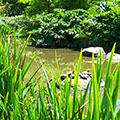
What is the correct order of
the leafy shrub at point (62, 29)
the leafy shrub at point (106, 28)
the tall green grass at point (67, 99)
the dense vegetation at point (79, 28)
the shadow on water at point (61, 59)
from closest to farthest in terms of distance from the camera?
the tall green grass at point (67, 99) → the shadow on water at point (61, 59) → the leafy shrub at point (106, 28) → the dense vegetation at point (79, 28) → the leafy shrub at point (62, 29)

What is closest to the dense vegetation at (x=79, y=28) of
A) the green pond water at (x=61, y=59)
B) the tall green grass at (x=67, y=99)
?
the green pond water at (x=61, y=59)

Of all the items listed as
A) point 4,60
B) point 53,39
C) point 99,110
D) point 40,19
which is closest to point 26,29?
point 40,19

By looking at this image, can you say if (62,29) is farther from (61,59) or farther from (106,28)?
(61,59)

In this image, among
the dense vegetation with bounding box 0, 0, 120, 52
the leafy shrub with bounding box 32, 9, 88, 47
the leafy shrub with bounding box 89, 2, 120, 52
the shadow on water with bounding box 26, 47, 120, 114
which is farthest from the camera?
the leafy shrub with bounding box 32, 9, 88, 47

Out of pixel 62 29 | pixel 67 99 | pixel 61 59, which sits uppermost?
pixel 62 29

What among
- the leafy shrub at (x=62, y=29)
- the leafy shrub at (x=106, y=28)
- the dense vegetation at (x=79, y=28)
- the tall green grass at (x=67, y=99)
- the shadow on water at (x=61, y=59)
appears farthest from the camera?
the leafy shrub at (x=62, y=29)

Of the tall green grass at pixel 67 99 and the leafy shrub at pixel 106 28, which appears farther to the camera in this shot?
the leafy shrub at pixel 106 28

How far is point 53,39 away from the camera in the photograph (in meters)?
11.8

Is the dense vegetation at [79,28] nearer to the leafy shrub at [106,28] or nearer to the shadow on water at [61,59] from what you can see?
the leafy shrub at [106,28]

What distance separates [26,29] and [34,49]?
7.12 ft

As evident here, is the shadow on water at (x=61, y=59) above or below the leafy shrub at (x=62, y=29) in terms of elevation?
below

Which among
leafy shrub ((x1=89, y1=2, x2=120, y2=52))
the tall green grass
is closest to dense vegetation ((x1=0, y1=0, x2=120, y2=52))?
leafy shrub ((x1=89, y1=2, x2=120, y2=52))

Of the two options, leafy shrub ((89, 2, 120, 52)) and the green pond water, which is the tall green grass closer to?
the green pond water

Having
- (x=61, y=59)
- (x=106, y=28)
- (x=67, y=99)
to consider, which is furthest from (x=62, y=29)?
(x=67, y=99)
